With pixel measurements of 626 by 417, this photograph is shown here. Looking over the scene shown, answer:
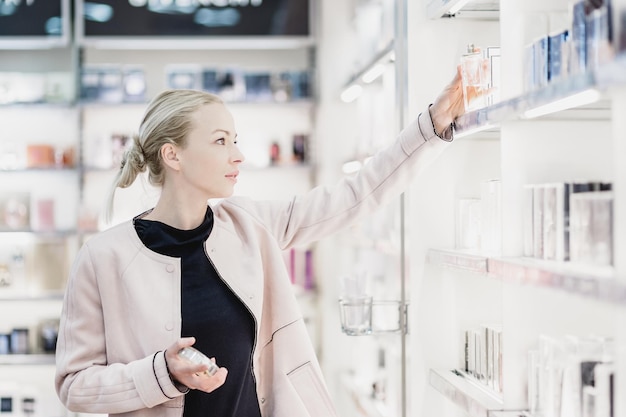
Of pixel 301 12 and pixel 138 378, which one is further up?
pixel 301 12

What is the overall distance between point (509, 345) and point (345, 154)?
2.66 metres

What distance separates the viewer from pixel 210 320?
2.07 metres

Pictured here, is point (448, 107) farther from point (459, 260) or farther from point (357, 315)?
point (357, 315)

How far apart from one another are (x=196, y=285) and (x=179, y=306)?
0.23 feet

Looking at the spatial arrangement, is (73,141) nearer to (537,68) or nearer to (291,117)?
(291,117)

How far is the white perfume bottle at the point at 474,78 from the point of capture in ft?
6.77

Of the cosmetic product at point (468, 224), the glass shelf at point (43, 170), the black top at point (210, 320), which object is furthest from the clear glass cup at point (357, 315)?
the glass shelf at point (43, 170)

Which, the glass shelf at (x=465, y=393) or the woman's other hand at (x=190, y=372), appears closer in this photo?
the woman's other hand at (x=190, y=372)

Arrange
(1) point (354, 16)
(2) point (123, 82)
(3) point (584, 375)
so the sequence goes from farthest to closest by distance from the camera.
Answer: (2) point (123, 82)
(1) point (354, 16)
(3) point (584, 375)

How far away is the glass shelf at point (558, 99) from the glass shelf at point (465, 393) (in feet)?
2.17

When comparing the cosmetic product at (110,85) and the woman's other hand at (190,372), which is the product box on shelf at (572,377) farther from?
the cosmetic product at (110,85)

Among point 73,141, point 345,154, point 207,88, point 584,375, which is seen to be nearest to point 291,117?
point 207,88

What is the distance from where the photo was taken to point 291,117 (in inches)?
212

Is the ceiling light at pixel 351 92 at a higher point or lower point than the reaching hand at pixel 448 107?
higher
